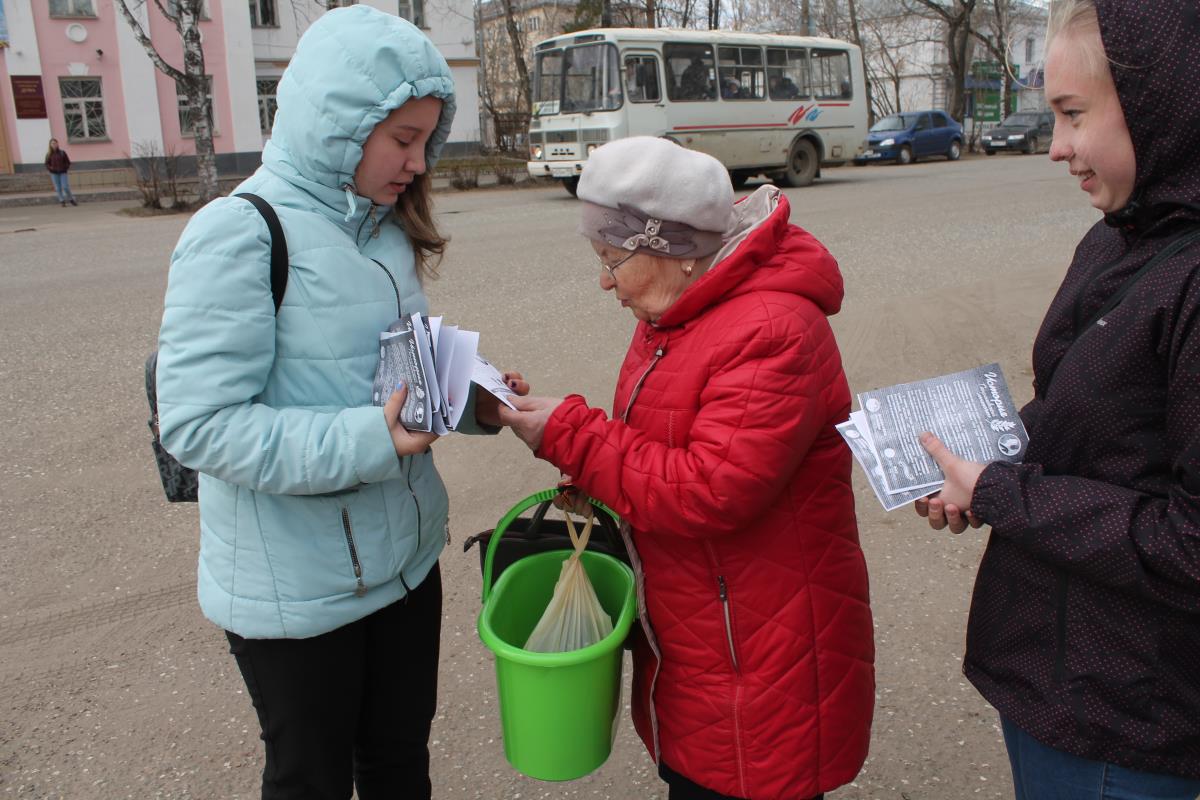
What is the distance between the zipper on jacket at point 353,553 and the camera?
1851mm

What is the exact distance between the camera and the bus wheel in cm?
2022

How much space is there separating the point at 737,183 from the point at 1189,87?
67.1 ft

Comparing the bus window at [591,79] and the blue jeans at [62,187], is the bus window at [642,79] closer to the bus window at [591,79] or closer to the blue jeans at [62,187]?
the bus window at [591,79]

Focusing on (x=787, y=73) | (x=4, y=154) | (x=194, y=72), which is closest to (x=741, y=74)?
(x=787, y=73)

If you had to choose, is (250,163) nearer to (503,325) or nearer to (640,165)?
(503,325)

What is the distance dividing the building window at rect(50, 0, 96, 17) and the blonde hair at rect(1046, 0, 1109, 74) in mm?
29391

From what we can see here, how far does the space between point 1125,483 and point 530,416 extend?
1.01m

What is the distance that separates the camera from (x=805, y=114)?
2023 centimetres

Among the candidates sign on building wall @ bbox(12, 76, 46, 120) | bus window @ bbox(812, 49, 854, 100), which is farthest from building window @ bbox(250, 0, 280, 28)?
bus window @ bbox(812, 49, 854, 100)

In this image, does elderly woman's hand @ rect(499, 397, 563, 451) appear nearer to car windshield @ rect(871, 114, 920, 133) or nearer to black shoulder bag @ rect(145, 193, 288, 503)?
black shoulder bag @ rect(145, 193, 288, 503)

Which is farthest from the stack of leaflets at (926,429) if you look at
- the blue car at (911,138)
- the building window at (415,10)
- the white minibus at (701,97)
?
the building window at (415,10)

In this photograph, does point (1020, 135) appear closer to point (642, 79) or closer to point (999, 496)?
point (642, 79)

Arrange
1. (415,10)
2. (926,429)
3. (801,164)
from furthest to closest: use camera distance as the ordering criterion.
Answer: (415,10) → (801,164) → (926,429)

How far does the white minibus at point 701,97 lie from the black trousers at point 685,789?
50.4 ft
